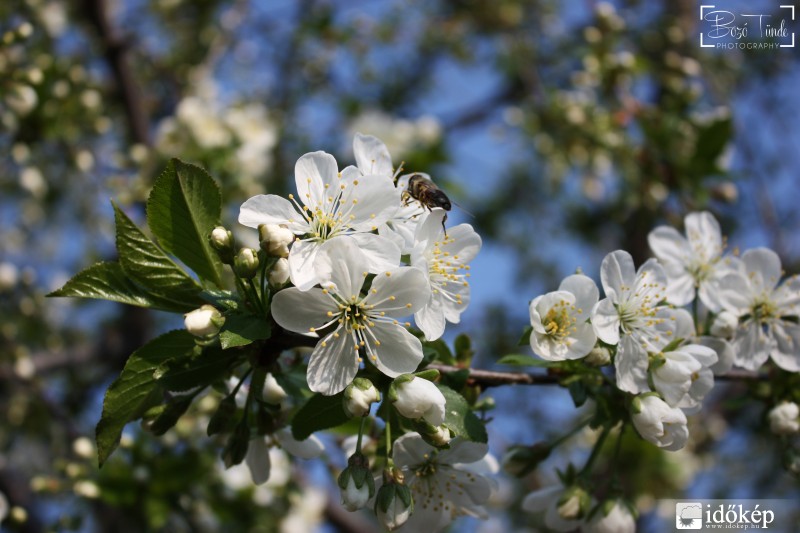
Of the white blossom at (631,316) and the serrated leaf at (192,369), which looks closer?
the serrated leaf at (192,369)

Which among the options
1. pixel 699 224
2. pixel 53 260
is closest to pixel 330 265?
pixel 699 224

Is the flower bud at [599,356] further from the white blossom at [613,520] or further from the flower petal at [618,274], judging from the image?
the white blossom at [613,520]

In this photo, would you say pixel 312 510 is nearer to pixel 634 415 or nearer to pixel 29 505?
pixel 29 505

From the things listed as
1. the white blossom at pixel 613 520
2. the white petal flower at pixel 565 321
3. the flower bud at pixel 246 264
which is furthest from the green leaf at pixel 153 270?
the white blossom at pixel 613 520

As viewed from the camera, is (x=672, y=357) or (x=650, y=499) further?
(x=650, y=499)

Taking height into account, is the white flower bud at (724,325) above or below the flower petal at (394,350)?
below

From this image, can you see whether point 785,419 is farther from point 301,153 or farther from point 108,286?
point 301,153
